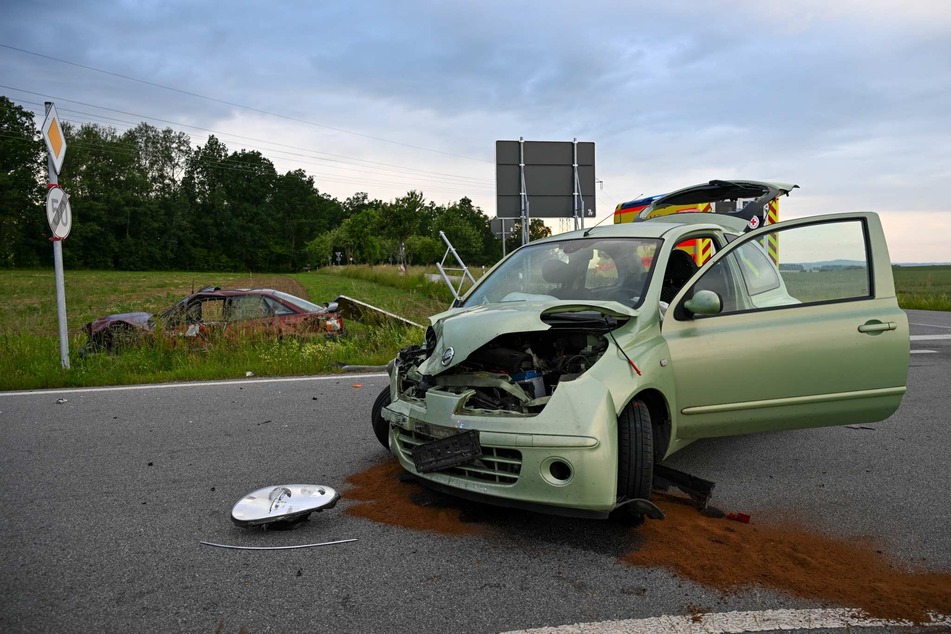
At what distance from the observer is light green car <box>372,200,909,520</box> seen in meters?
3.28

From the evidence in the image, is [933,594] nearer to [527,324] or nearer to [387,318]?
[527,324]

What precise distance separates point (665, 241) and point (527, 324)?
1.46m

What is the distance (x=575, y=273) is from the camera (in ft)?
15.5

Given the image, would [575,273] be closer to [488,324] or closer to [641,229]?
[641,229]

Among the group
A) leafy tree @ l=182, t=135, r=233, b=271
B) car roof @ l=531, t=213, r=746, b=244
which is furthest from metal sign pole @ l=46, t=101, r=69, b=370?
leafy tree @ l=182, t=135, r=233, b=271

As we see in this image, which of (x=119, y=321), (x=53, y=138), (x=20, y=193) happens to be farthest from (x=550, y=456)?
(x=20, y=193)

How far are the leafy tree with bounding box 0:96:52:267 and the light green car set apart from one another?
247 ft

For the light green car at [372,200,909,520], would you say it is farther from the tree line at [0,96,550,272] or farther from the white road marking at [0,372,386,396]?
the tree line at [0,96,550,272]

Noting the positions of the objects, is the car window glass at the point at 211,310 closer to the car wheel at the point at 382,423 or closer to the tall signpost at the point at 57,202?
the tall signpost at the point at 57,202

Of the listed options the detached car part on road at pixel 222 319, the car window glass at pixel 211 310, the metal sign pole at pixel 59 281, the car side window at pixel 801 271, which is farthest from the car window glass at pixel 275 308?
the car side window at pixel 801 271

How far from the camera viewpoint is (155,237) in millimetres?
83188

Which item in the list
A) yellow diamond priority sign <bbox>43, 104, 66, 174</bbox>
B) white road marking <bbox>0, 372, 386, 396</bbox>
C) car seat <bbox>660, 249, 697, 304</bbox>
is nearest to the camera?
car seat <bbox>660, 249, 697, 304</bbox>

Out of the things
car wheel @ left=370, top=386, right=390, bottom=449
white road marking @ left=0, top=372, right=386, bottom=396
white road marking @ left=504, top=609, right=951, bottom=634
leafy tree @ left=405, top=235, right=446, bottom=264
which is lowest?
white road marking @ left=504, top=609, right=951, bottom=634

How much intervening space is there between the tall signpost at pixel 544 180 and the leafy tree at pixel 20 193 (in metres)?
69.2
